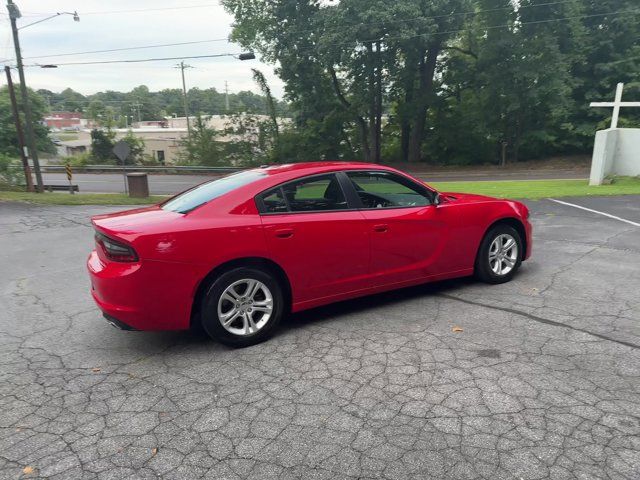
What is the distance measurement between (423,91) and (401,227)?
31816 millimetres

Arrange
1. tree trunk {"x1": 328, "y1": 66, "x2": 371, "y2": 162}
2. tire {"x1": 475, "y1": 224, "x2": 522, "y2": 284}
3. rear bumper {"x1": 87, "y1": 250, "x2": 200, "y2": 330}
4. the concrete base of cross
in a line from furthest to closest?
tree trunk {"x1": 328, "y1": 66, "x2": 371, "y2": 162}, the concrete base of cross, tire {"x1": 475, "y1": 224, "x2": 522, "y2": 284}, rear bumper {"x1": 87, "y1": 250, "x2": 200, "y2": 330}

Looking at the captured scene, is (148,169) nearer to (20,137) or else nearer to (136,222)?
(20,137)

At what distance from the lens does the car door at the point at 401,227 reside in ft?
15.1

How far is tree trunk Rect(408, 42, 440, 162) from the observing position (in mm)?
33250

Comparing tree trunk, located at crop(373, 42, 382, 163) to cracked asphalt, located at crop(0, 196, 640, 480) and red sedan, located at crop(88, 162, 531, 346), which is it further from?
cracked asphalt, located at crop(0, 196, 640, 480)

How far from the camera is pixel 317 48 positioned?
90.2ft

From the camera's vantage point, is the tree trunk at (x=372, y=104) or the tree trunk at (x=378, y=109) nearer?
the tree trunk at (x=372, y=104)

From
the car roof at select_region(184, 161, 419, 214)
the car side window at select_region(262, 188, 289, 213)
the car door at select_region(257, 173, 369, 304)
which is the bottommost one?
the car door at select_region(257, 173, 369, 304)

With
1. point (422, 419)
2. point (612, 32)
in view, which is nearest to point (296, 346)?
point (422, 419)

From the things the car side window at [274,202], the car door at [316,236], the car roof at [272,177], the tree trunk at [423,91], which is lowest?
the car door at [316,236]

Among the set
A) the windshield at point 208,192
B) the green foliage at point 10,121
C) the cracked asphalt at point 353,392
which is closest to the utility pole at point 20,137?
the green foliage at point 10,121

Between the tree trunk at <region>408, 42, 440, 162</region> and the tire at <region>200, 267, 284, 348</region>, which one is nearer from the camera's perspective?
the tire at <region>200, 267, 284, 348</region>

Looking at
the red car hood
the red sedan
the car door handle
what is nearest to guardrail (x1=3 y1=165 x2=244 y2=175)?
the red sedan

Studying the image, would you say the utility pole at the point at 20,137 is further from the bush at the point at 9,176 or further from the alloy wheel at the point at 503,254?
the alloy wheel at the point at 503,254
